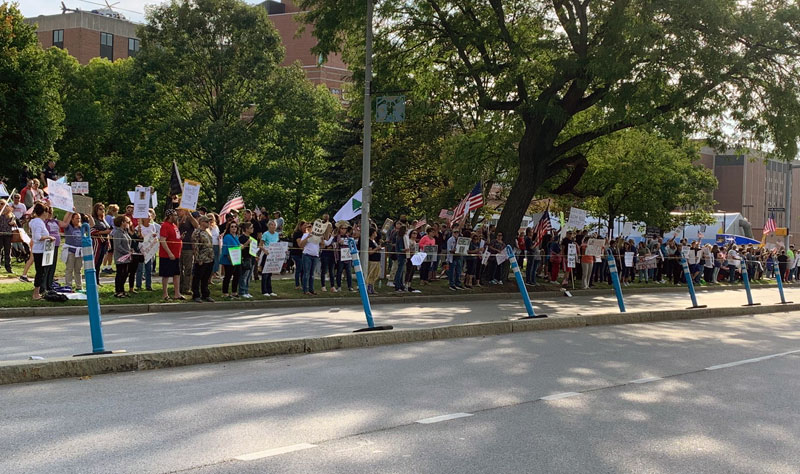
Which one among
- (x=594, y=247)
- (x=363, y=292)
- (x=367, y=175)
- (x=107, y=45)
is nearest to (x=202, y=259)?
(x=367, y=175)

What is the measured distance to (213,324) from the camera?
1331cm

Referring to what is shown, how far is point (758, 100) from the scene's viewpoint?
73.0 ft

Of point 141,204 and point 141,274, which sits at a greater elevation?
point 141,204

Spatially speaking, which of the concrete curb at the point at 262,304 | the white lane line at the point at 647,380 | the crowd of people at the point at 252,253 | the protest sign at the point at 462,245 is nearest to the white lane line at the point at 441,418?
the white lane line at the point at 647,380

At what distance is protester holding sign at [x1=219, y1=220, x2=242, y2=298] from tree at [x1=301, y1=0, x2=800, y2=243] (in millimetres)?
8154

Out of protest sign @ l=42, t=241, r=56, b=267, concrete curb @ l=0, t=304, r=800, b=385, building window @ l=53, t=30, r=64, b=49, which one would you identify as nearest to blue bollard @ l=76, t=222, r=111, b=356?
concrete curb @ l=0, t=304, r=800, b=385

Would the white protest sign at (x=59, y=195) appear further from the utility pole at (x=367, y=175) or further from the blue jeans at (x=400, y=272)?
the blue jeans at (x=400, y=272)

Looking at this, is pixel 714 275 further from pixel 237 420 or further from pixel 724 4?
pixel 237 420

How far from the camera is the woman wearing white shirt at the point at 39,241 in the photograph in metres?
14.5

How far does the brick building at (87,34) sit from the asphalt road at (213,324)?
269 ft

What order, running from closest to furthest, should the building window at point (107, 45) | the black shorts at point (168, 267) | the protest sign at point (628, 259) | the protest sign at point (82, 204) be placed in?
1. the black shorts at point (168, 267)
2. the protest sign at point (82, 204)
3. the protest sign at point (628, 259)
4. the building window at point (107, 45)

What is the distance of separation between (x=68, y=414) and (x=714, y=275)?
36110mm

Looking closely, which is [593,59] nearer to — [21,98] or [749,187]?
[21,98]

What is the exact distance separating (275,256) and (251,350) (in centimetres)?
903
